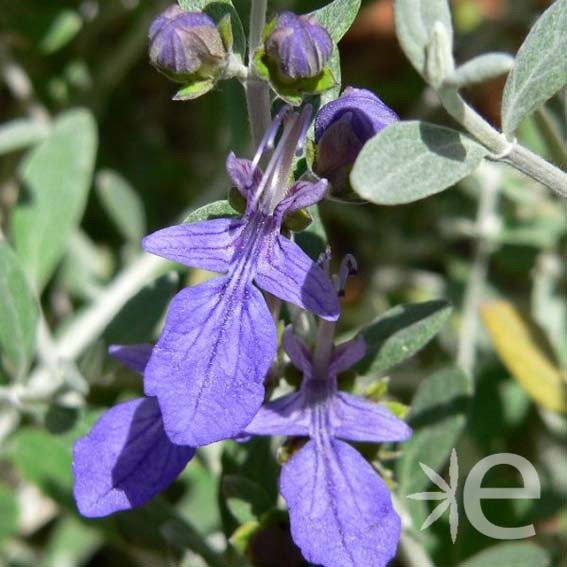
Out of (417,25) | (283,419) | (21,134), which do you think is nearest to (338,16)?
(417,25)

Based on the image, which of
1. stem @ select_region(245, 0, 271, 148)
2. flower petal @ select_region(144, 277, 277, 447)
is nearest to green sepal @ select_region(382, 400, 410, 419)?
flower petal @ select_region(144, 277, 277, 447)

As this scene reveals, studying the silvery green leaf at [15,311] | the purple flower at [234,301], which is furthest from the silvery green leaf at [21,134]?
the purple flower at [234,301]

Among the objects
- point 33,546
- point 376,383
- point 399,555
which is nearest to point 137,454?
point 376,383

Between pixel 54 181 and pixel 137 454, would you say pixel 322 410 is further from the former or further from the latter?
pixel 54 181

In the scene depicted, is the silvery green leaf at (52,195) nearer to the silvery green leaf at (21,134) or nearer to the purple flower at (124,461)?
the silvery green leaf at (21,134)

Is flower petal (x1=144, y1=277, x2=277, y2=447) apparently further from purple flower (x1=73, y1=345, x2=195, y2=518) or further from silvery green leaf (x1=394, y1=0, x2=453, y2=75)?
silvery green leaf (x1=394, y1=0, x2=453, y2=75)
